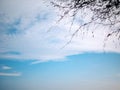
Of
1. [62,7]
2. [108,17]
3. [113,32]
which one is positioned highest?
[62,7]

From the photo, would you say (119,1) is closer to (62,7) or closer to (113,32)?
(113,32)

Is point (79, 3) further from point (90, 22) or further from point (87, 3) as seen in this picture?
point (90, 22)

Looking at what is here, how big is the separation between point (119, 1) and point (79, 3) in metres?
0.72

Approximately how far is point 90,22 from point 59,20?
584mm

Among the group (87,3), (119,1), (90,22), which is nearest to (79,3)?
(87,3)

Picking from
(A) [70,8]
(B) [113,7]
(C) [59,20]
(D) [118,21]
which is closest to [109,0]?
(B) [113,7]

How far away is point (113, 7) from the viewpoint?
4.06m

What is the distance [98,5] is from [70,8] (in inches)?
20.9

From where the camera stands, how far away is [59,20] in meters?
4.11

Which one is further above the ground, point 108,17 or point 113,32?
point 108,17

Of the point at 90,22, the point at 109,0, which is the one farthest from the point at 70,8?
the point at 109,0

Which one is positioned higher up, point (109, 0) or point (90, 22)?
point (109, 0)

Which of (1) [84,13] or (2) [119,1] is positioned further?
(1) [84,13]

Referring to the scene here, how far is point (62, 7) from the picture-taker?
4.15 meters
